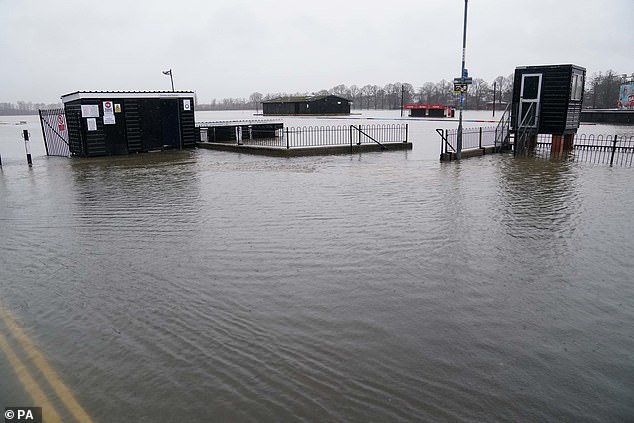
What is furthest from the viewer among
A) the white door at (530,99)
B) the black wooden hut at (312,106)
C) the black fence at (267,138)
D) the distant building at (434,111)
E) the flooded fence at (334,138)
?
the black wooden hut at (312,106)

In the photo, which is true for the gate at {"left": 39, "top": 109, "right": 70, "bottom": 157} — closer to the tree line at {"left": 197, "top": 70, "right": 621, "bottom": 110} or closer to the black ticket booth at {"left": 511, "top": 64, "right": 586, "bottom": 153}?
the black ticket booth at {"left": 511, "top": 64, "right": 586, "bottom": 153}

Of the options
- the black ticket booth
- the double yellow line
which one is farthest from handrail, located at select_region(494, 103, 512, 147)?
the double yellow line

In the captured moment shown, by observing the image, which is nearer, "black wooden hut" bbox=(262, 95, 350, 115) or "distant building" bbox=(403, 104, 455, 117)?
"distant building" bbox=(403, 104, 455, 117)

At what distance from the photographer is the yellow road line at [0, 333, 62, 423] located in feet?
11.9

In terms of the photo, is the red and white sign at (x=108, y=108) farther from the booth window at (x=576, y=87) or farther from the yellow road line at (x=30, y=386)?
the booth window at (x=576, y=87)

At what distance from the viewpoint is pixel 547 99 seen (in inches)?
884

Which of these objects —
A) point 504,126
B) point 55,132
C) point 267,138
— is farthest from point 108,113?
point 504,126

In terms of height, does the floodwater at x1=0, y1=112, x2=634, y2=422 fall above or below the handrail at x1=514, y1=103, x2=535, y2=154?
below

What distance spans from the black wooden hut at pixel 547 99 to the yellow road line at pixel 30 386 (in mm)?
22217

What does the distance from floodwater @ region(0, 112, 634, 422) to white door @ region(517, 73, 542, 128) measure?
12.4 m

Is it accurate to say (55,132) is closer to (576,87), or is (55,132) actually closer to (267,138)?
(267,138)

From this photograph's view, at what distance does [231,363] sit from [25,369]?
5.96ft

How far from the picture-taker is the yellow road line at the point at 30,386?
3.61m

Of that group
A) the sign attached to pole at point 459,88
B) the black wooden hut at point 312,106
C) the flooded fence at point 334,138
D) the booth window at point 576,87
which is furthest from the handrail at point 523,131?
the black wooden hut at point 312,106
